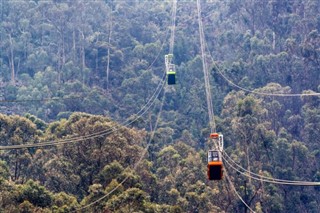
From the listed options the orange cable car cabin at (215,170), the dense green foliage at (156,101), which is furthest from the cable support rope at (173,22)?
the orange cable car cabin at (215,170)

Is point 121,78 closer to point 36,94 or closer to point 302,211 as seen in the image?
point 36,94

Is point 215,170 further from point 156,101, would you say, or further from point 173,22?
point 173,22

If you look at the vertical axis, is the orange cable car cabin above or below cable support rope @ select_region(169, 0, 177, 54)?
below

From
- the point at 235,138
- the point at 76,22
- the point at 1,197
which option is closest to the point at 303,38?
the point at 235,138

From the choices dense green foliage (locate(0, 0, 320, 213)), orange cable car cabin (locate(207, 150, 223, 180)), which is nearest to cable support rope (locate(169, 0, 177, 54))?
dense green foliage (locate(0, 0, 320, 213))

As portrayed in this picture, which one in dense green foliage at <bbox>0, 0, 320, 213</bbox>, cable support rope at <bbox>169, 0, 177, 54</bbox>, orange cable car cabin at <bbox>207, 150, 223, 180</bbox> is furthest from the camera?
cable support rope at <bbox>169, 0, 177, 54</bbox>

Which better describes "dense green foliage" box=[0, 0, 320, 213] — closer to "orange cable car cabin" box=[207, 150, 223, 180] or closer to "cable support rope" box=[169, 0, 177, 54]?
"cable support rope" box=[169, 0, 177, 54]

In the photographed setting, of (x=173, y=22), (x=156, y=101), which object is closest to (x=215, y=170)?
(x=156, y=101)

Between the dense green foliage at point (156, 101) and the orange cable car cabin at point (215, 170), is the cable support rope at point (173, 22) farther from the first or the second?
the orange cable car cabin at point (215, 170)
